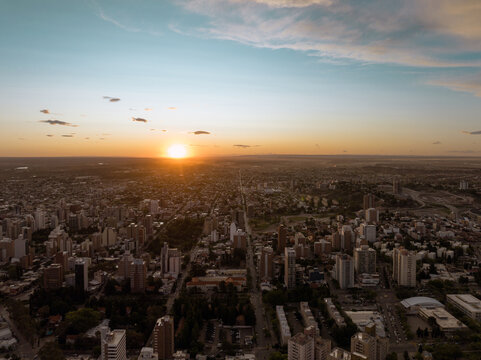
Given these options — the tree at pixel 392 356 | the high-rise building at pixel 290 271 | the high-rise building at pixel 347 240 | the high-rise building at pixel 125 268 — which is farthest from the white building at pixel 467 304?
the high-rise building at pixel 125 268

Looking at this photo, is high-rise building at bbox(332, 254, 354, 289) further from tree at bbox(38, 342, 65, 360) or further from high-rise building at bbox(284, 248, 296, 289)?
tree at bbox(38, 342, 65, 360)

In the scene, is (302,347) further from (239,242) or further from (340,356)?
(239,242)

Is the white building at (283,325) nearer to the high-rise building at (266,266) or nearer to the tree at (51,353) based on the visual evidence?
the high-rise building at (266,266)

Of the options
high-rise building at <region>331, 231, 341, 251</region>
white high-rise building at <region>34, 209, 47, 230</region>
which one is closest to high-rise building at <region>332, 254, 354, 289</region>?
high-rise building at <region>331, 231, 341, 251</region>

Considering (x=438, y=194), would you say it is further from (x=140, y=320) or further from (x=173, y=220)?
(x=140, y=320)

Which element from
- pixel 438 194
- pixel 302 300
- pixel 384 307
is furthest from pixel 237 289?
pixel 438 194
